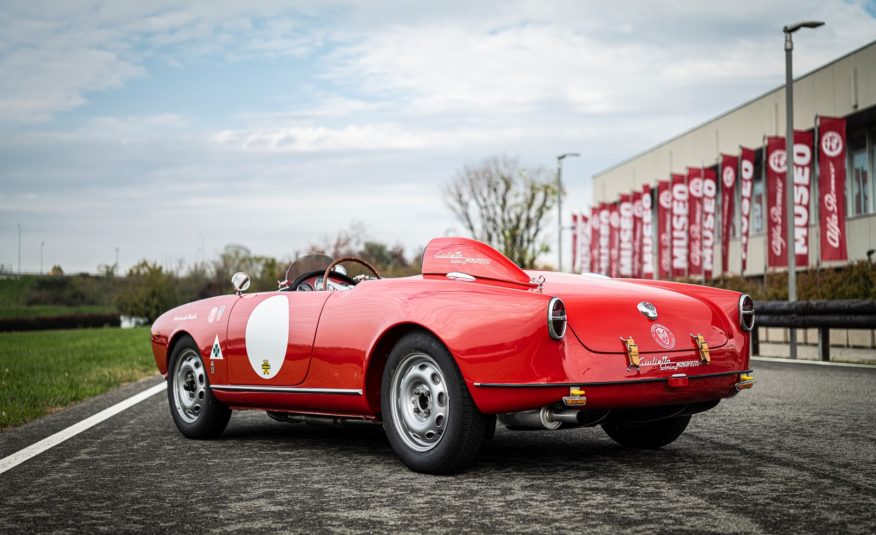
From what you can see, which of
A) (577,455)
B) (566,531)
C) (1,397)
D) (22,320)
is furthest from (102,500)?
(22,320)

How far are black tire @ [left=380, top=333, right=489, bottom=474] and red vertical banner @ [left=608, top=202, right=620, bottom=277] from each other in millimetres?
42600

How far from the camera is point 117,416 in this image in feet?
28.1

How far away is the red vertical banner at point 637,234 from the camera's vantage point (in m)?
44.3

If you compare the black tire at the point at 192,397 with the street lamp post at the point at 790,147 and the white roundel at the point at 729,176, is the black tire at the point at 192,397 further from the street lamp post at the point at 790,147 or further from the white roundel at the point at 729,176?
the white roundel at the point at 729,176

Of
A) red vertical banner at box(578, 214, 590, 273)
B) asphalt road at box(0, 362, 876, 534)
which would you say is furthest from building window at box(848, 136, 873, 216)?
asphalt road at box(0, 362, 876, 534)

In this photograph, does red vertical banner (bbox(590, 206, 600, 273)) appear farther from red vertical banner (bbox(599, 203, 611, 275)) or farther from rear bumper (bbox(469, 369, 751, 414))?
rear bumper (bbox(469, 369, 751, 414))

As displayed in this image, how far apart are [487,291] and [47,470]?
2.74 metres

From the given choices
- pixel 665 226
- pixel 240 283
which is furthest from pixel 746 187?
pixel 240 283

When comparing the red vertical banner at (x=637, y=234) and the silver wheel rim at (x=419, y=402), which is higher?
the red vertical banner at (x=637, y=234)

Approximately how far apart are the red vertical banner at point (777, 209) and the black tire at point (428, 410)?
24226 millimetres

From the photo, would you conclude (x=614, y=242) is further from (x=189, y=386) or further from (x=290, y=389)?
(x=290, y=389)

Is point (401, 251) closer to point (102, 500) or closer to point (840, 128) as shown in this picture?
point (840, 128)

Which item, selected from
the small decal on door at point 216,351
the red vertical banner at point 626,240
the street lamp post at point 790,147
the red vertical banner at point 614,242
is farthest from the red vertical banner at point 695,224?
the small decal on door at point 216,351

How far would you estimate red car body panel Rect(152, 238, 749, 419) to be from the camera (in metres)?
4.82
